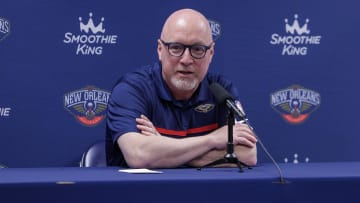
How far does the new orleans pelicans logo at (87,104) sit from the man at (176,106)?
0.79 meters

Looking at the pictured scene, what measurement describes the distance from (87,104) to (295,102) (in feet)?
4.61

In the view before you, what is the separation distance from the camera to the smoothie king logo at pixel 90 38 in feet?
12.7

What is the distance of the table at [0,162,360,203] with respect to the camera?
1996 millimetres

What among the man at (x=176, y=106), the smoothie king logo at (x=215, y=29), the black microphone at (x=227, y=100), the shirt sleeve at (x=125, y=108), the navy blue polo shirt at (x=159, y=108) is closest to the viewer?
the black microphone at (x=227, y=100)

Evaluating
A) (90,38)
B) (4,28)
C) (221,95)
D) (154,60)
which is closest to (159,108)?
(221,95)

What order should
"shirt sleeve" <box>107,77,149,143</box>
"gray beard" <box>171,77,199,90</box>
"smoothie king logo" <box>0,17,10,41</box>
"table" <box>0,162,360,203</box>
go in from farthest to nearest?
1. "smoothie king logo" <box>0,17,10,41</box>
2. "gray beard" <box>171,77,199,90</box>
3. "shirt sleeve" <box>107,77,149,143</box>
4. "table" <box>0,162,360,203</box>

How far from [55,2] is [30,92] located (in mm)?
599

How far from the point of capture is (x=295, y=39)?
4.05m

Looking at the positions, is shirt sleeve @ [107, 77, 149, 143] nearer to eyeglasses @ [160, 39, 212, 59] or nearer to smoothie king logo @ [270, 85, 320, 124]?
eyeglasses @ [160, 39, 212, 59]

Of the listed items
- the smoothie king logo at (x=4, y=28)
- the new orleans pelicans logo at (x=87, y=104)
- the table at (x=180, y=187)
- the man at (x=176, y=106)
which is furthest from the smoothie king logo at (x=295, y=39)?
the table at (x=180, y=187)

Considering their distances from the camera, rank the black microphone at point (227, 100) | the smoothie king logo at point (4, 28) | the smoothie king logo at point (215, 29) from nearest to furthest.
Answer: the black microphone at point (227, 100) → the smoothie king logo at point (4, 28) → the smoothie king logo at point (215, 29)

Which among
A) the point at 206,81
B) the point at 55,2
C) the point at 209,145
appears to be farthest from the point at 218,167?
the point at 55,2

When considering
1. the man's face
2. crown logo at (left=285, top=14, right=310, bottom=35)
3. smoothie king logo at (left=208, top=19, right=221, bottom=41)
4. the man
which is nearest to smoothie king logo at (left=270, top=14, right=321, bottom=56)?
crown logo at (left=285, top=14, right=310, bottom=35)

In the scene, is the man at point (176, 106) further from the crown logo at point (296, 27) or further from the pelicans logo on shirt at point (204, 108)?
the crown logo at point (296, 27)
